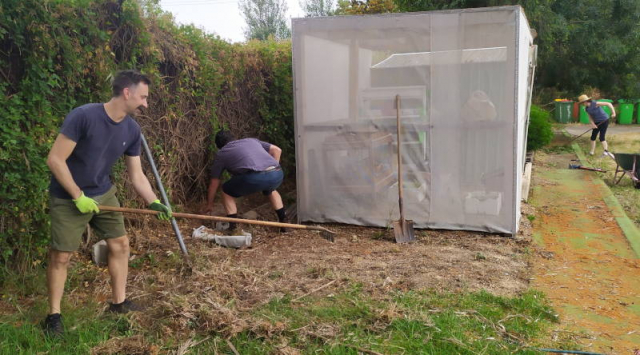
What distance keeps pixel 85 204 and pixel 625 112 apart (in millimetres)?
22189

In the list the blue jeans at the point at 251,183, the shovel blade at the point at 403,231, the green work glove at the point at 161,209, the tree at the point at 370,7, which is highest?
the tree at the point at 370,7

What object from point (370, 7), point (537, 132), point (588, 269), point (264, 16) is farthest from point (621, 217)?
point (264, 16)

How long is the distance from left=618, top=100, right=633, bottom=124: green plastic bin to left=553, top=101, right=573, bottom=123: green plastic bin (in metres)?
1.80

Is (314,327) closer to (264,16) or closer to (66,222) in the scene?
(66,222)

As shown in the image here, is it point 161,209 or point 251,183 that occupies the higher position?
point 161,209

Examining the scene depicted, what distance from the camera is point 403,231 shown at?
6.29 metres

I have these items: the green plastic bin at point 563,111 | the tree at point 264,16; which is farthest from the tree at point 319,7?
the green plastic bin at point 563,111

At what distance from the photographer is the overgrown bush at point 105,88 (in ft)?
14.1

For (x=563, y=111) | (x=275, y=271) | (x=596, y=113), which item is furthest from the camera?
(x=563, y=111)

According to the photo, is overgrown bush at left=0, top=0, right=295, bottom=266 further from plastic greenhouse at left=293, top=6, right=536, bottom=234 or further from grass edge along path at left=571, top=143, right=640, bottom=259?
grass edge along path at left=571, top=143, right=640, bottom=259

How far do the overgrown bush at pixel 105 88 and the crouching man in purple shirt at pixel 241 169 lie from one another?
0.54 m

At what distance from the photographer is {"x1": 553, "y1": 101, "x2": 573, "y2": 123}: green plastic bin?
70.4ft

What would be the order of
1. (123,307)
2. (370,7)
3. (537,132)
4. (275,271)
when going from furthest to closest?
(370,7), (537,132), (275,271), (123,307)

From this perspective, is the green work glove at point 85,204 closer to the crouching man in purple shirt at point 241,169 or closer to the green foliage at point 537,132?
the crouching man in purple shirt at point 241,169
